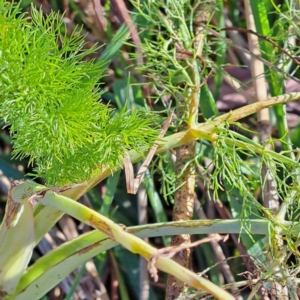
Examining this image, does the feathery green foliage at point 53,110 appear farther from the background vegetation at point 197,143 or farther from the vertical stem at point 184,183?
the vertical stem at point 184,183

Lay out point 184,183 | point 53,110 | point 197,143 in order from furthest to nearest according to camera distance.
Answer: point 197,143 < point 184,183 < point 53,110

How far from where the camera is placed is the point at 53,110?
52 centimetres

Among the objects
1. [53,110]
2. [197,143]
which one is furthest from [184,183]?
[53,110]

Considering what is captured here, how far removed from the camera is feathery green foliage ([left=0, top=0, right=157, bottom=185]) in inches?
19.6

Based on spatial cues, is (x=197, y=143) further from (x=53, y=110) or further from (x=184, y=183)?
(x=53, y=110)

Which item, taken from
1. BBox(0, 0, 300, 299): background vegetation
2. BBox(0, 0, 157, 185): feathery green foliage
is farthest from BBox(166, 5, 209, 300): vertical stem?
BBox(0, 0, 157, 185): feathery green foliage

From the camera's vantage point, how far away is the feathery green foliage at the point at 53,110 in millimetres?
497

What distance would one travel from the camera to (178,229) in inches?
22.2

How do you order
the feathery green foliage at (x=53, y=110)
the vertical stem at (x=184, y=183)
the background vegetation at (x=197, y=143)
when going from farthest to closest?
the vertical stem at (x=184, y=183), the background vegetation at (x=197, y=143), the feathery green foliage at (x=53, y=110)

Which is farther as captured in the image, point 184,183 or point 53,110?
point 184,183

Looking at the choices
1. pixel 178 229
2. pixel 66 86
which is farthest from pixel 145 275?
pixel 66 86

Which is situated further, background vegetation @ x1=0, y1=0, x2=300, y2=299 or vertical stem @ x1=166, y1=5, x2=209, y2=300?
vertical stem @ x1=166, y1=5, x2=209, y2=300

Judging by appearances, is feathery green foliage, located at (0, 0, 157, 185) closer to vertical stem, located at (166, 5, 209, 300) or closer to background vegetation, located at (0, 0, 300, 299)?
background vegetation, located at (0, 0, 300, 299)

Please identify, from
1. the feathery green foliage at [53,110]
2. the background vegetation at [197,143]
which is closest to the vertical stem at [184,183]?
the background vegetation at [197,143]
